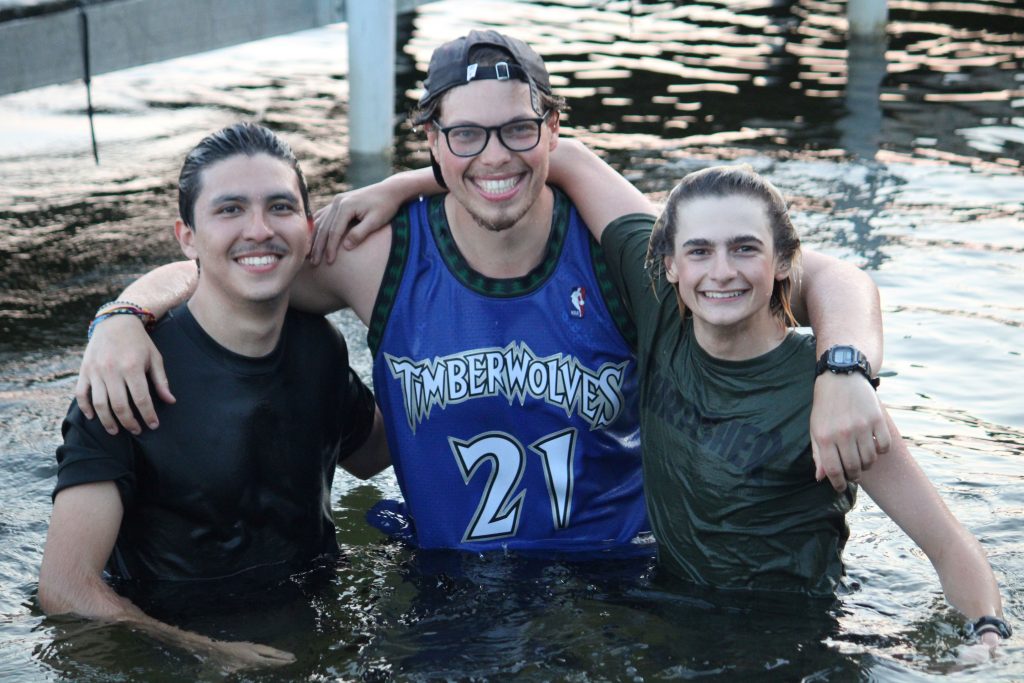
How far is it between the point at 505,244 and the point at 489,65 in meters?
0.61

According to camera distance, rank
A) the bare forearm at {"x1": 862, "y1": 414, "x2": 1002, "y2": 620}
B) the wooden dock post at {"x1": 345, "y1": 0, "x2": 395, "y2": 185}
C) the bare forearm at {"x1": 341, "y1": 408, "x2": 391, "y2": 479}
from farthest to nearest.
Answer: the wooden dock post at {"x1": 345, "y1": 0, "x2": 395, "y2": 185} → the bare forearm at {"x1": 341, "y1": 408, "x2": 391, "y2": 479} → the bare forearm at {"x1": 862, "y1": 414, "x2": 1002, "y2": 620}

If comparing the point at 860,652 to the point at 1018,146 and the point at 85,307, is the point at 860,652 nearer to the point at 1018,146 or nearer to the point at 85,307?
the point at 85,307

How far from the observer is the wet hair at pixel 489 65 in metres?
4.27

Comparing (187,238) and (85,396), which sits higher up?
(187,238)

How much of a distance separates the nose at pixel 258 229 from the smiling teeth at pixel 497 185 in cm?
70

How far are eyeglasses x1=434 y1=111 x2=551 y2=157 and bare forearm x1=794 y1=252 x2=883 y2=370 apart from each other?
103 cm

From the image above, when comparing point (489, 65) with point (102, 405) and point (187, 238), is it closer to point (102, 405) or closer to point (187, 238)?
point (187, 238)

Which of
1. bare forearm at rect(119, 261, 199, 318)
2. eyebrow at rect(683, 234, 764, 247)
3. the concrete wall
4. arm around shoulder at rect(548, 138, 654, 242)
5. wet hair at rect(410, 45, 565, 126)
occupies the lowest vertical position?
bare forearm at rect(119, 261, 199, 318)

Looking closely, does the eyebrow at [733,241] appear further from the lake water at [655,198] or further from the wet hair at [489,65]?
the lake water at [655,198]

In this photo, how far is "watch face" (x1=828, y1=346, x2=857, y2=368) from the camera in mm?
3680

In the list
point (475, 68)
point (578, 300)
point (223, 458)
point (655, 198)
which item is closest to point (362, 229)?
point (475, 68)

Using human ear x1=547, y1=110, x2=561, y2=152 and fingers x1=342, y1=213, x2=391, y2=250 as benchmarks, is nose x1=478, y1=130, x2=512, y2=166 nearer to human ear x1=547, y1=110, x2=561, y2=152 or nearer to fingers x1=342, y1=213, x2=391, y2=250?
human ear x1=547, y1=110, x2=561, y2=152

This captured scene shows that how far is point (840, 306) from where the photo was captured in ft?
13.4

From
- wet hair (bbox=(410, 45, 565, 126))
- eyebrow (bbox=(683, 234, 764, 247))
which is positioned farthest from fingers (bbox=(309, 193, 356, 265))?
eyebrow (bbox=(683, 234, 764, 247))
